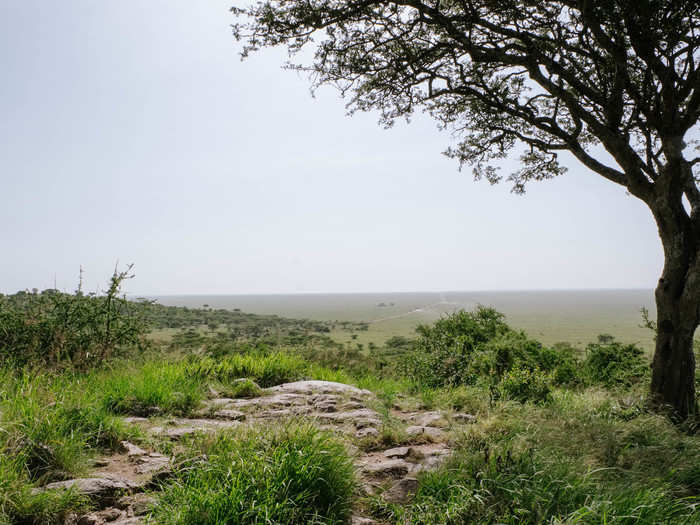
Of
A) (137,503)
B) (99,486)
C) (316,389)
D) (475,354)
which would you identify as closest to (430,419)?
(316,389)

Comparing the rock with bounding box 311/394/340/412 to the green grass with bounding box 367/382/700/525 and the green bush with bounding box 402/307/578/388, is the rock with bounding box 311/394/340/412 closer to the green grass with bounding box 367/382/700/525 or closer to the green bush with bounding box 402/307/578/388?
the green grass with bounding box 367/382/700/525

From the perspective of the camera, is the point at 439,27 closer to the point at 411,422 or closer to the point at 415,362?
the point at 411,422

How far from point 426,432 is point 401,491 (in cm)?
156

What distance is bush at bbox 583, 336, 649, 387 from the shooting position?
10.3 meters

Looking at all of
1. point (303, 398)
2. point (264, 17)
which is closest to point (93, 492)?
point (303, 398)

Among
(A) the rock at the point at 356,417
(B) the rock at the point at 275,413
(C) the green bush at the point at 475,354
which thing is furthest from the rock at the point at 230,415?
(C) the green bush at the point at 475,354

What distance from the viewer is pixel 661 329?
20.7ft

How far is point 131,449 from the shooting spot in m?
3.63

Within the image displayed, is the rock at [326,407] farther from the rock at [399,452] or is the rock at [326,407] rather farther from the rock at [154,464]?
the rock at [154,464]

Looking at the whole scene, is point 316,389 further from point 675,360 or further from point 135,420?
point 675,360

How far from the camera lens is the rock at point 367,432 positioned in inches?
177

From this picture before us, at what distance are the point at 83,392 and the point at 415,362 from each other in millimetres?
8483

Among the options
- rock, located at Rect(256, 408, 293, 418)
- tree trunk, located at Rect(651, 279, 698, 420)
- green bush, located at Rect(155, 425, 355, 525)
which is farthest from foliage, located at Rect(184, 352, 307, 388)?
tree trunk, located at Rect(651, 279, 698, 420)

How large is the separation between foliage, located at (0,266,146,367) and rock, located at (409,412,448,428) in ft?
15.6
